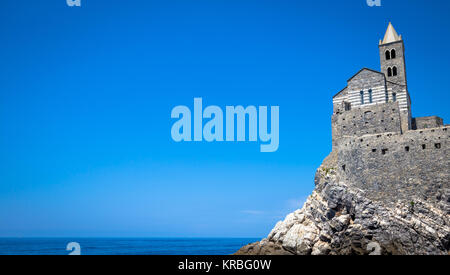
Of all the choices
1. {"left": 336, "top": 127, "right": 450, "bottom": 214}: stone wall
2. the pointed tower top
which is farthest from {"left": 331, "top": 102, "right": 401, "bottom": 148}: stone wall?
the pointed tower top

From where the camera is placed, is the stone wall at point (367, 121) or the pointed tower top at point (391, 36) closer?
the stone wall at point (367, 121)

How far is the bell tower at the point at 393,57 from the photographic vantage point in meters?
56.6

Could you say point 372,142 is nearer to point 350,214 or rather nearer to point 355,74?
point 350,214

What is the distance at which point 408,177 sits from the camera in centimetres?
4388

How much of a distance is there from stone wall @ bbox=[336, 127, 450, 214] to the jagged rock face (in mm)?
980

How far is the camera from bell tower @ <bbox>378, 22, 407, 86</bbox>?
56625 mm

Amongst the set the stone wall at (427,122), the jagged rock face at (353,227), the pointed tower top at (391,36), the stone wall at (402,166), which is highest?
the pointed tower top at (391,36)

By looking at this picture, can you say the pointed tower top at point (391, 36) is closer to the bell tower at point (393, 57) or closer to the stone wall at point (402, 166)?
the bell tower at point (393, 57)

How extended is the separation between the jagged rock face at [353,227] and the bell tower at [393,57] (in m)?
18.1

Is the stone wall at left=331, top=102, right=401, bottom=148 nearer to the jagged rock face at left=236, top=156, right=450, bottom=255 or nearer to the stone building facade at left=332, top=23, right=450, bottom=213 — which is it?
the stone building facade at left=332, top=23, right=450, bottom=213

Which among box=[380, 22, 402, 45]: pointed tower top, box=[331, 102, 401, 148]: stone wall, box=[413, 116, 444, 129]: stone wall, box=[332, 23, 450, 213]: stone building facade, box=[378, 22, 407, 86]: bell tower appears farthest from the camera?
box=[380, 22, 402, 45]: pointed tower top

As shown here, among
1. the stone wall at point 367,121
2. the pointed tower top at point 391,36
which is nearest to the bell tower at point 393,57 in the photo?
the pointed tower top at point 391,36

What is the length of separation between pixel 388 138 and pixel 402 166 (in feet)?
12.2

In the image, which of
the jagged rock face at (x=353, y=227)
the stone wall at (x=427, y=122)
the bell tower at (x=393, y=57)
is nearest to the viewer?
the jagged rock face at (x=353, y=227)
